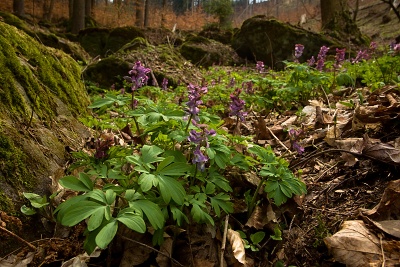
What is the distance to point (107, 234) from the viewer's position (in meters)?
1.22

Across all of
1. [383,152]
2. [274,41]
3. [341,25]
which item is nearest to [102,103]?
[383,152]

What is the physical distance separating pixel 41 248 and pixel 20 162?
496 millimetres

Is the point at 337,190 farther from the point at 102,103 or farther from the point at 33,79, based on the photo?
the point at 33,79

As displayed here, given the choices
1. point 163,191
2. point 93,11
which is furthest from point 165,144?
point 93,11

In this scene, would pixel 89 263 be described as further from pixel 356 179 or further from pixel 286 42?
pixel 286 42

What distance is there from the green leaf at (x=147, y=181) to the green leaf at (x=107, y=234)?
17 cm

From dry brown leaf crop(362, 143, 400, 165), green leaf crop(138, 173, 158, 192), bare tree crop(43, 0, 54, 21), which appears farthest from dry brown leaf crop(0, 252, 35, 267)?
bare tree crop(43, 0, 54, 21)

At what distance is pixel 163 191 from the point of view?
1390 mm

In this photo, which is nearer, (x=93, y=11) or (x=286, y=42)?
(x=286, y=42)

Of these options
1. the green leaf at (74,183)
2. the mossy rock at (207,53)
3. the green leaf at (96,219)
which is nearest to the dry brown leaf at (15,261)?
the green leaf at (74,183)

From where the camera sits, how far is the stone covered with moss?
5.95 ft

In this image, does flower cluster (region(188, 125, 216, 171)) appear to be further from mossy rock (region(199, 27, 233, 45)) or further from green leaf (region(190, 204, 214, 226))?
mossy rock (region(199, 27, 233, 45))

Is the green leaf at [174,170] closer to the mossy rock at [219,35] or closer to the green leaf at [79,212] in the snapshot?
the green leaf at [79,212]

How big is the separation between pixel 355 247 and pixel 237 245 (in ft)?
1.81
